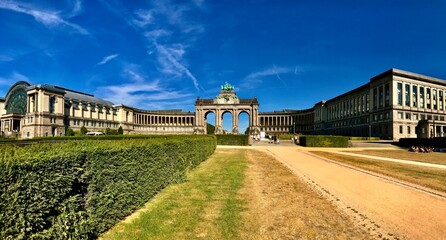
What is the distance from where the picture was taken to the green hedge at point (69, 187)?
3895 mm

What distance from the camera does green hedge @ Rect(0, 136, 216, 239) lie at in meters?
3.89

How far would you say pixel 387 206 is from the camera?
8031 mm

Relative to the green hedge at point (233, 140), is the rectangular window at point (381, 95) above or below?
above

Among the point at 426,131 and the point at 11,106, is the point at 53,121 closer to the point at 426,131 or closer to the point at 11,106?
the point at 11,106

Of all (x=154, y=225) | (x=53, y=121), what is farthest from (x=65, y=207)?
(x=53, y=121)

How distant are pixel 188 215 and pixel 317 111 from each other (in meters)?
127

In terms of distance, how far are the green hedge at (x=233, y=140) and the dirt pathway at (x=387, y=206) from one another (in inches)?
1353

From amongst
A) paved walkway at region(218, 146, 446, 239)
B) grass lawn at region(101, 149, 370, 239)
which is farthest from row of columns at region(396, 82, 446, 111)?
grass lawn at region(101, 149, 370, 239)

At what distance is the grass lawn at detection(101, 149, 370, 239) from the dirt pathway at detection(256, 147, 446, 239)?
25.0 inches

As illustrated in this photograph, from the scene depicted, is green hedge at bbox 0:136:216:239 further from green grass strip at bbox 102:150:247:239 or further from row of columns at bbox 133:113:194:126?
row of columns at bbox 133:113:194:126

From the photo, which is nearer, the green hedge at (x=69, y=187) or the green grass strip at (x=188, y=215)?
the green hedge at (x=69, y=187)

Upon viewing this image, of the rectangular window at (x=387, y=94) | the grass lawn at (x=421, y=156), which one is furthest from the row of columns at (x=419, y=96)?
the grass lawn at (x=421, y=156)

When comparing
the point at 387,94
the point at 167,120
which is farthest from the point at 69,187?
the point at 167,120

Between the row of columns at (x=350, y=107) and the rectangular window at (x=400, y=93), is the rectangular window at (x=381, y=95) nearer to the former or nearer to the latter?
the rectangular window at (x=400, y=93)
